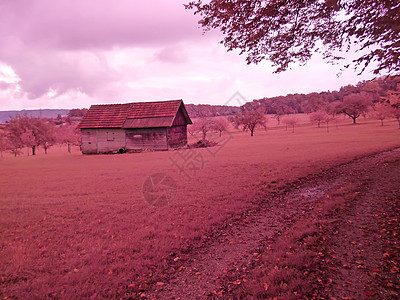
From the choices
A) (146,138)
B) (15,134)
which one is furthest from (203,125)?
(15,134)

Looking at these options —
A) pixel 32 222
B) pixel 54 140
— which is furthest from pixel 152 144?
pixel 54 140

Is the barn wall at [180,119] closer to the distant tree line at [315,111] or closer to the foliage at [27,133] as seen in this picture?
the distant tree line at [315,111]

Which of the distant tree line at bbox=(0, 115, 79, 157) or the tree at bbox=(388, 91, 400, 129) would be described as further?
the distant tree line at bbox=(0, 115, 79, 157)

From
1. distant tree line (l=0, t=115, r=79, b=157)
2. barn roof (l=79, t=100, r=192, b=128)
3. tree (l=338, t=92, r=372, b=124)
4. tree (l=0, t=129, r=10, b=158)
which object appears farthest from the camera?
tree (l=338, t=92, r=372, b=124)

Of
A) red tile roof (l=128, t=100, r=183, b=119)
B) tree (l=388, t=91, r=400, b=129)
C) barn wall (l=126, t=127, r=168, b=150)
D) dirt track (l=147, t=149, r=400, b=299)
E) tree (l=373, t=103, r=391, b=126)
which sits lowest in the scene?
dirt track (l=147, t=149, r=400, b=299)

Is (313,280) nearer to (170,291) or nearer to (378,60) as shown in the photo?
(170,291)

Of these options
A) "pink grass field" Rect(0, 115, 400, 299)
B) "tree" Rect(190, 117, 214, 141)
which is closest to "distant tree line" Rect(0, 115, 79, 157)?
"tree" Rect(190, 117, 214, 141)

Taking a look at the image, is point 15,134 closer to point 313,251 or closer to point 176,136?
point 176,136

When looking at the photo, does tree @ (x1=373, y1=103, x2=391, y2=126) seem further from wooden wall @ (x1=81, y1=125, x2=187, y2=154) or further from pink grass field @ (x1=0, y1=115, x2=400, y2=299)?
pink grass field @ (x1=0, y1=115, x2=400, y2=299)

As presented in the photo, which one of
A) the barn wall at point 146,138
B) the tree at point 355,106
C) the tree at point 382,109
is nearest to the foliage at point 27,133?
the barn wall at point 146,138

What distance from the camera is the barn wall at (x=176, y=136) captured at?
31.4 metres

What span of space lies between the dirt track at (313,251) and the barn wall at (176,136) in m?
23.7

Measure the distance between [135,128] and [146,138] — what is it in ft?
7.56

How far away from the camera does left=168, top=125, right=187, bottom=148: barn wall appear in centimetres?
3141
